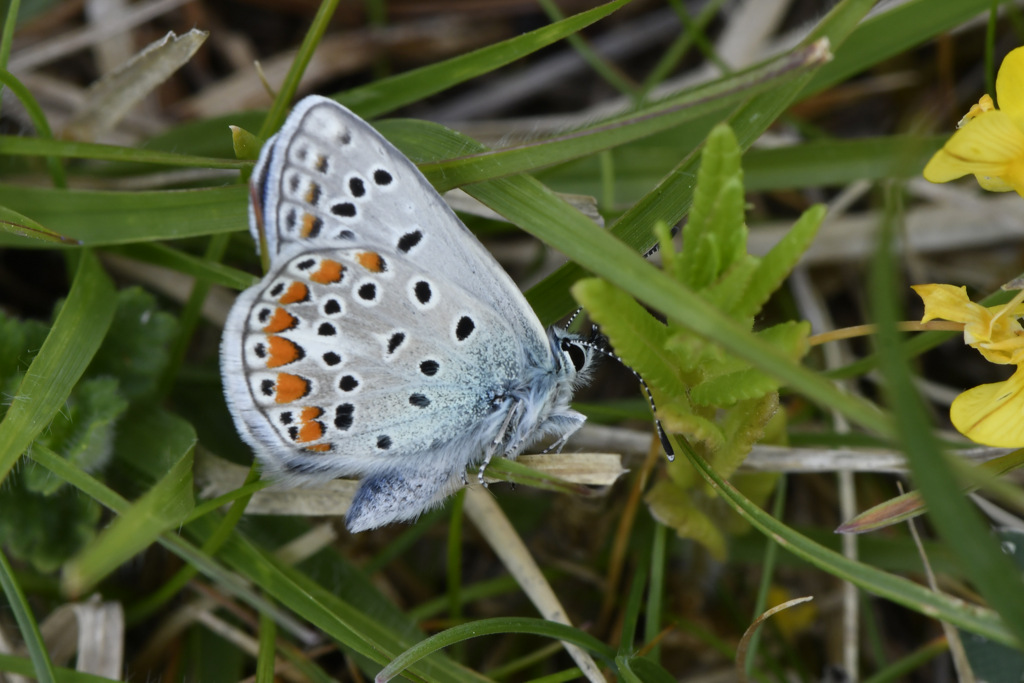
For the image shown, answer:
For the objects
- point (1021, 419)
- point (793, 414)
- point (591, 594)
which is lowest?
point (591, 594)

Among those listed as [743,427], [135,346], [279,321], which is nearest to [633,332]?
[743,427]

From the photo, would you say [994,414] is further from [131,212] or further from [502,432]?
[131,212]

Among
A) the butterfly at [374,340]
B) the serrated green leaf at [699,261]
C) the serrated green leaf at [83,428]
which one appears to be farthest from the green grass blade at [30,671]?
the serrated green leaf at [699,261]

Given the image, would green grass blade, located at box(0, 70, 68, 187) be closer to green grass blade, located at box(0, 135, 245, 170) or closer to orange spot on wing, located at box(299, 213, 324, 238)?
green grass blade, located at box(0, 135, 245, 170)

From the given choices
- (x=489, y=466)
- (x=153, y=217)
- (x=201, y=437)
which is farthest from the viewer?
(x=201, y=437)

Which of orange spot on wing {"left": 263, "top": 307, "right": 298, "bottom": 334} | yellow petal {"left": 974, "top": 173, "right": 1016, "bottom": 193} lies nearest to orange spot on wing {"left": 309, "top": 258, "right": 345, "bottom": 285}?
orange spot on wing {"left": 263, "top": 307, "right": 298, "bottom": 334}

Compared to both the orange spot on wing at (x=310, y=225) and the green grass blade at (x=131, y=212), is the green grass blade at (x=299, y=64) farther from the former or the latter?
the orange spot on wing at (x=310, y=225)

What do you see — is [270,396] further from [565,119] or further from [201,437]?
[565,119]

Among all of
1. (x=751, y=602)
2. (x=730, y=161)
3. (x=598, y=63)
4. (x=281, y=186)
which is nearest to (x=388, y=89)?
(x=281, y=186)
